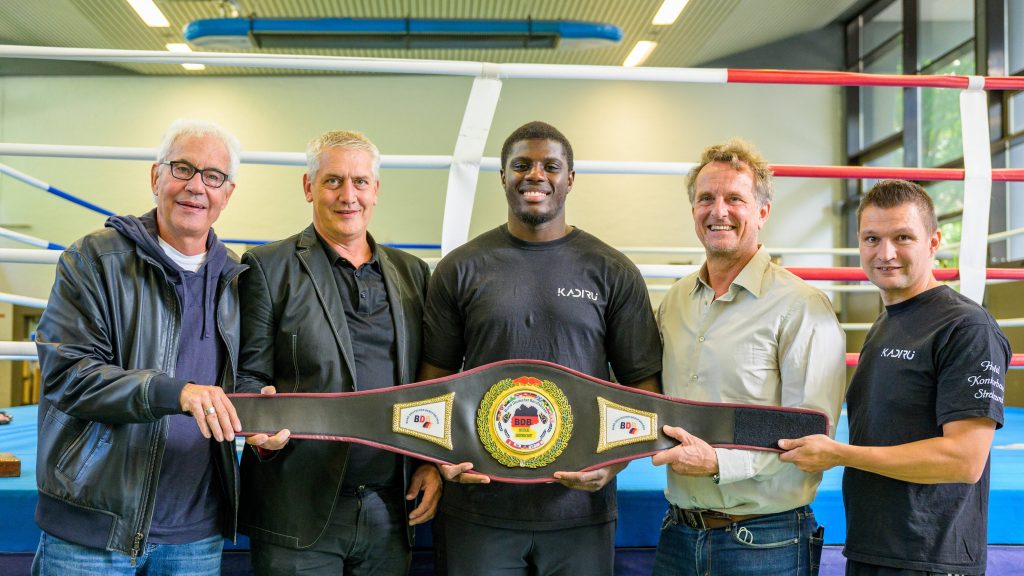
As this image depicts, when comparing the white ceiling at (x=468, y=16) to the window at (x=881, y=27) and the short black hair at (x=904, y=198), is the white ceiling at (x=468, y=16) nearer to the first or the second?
the window at (x=881, y=27)

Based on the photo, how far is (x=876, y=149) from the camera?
909 centimetres

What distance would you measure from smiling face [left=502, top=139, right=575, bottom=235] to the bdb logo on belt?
386mm

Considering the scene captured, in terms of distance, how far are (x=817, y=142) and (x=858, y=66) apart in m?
1.06

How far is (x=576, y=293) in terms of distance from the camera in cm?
168

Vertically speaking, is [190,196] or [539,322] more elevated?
[190,196]

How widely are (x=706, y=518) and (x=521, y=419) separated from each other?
442 millimetres

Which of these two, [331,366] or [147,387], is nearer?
[147,387]

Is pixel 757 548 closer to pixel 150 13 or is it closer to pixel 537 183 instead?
pixel 537 183

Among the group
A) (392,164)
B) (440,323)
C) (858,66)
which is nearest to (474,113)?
(392,164)

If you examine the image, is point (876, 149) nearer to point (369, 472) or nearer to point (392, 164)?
point (392, 164)

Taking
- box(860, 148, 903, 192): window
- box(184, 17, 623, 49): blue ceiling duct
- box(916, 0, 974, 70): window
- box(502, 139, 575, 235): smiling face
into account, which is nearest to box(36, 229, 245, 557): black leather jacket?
box(502, 139, 575, 235): smiling face

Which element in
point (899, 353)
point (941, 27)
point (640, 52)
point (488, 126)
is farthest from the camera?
point (640, 52)

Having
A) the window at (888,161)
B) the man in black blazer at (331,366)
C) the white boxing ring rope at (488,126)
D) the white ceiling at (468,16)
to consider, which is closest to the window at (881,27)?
the white ceiling at (468,16)

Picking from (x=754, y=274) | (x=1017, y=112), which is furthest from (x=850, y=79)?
(x=1017, y=112)
